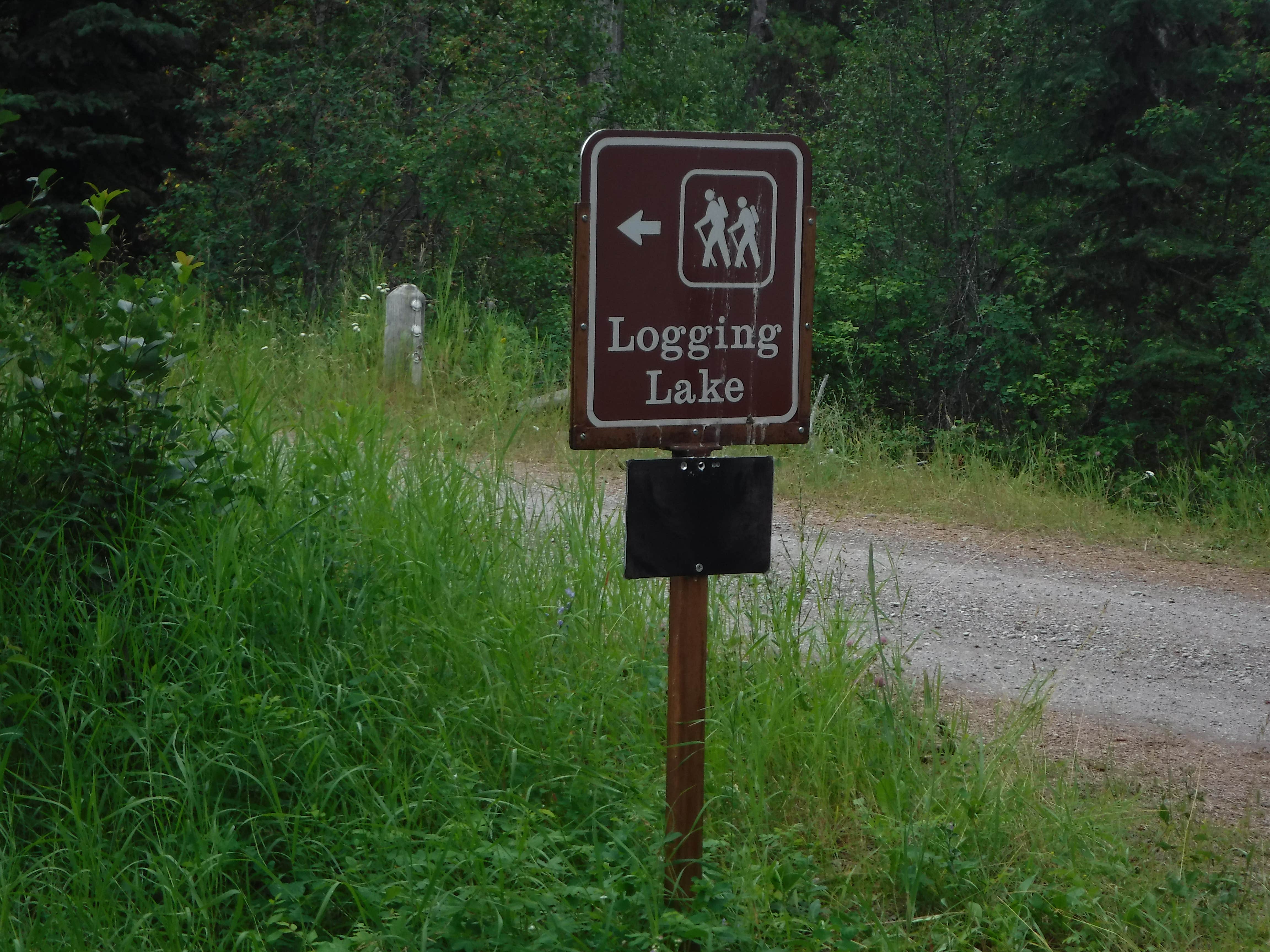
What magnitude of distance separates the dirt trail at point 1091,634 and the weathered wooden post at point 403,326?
6.91 feet

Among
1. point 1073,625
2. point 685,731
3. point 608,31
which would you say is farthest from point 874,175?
point 685,731

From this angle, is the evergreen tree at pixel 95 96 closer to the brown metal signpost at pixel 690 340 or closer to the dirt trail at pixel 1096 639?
the dirt trail at pixel 1096 639

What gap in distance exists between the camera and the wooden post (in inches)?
101

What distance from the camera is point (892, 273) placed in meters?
14.1

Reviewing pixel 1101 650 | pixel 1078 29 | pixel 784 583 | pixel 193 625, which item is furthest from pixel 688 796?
pixel 1078 29

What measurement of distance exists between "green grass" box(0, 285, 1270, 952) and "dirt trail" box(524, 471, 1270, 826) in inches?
19.5

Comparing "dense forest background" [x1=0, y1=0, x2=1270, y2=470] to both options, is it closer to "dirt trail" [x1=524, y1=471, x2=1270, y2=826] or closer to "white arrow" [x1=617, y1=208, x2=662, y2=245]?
"dirt trail" [x1=524, y1=471, x2=1270, y2=826]

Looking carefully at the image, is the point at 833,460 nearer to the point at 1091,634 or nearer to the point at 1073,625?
the point at 1073,625

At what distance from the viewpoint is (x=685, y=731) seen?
8.52 ft

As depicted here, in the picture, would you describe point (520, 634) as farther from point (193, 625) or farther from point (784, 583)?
point (784, 583)

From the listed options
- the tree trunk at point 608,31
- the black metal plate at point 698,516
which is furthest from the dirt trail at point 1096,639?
the tree trunk at point 608,31

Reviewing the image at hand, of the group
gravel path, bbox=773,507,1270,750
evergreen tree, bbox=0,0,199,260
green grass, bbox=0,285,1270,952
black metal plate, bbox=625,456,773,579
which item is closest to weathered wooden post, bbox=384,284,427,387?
gravel path, bbox=773,507,1270,750

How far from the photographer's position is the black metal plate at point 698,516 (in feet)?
8.27

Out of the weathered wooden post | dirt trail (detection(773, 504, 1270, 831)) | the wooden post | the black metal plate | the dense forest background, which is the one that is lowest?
dirt trail (detection(773, 504, 1270, 831))
